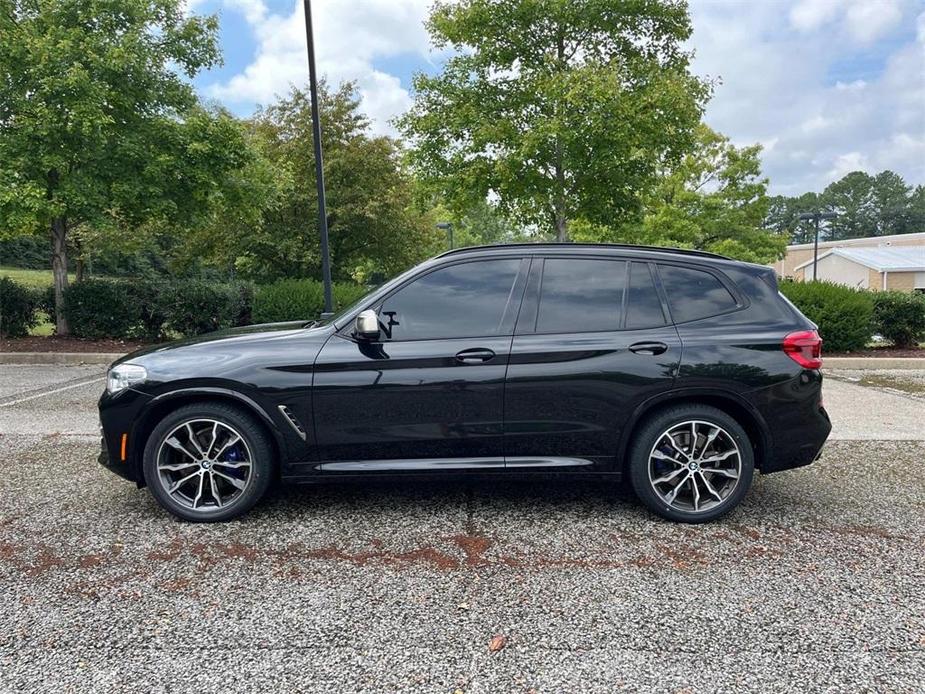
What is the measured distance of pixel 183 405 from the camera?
360 cm

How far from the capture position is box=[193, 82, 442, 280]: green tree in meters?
21.4

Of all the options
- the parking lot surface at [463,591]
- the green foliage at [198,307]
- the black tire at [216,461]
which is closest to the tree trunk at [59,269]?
the green foliage at [198,307]

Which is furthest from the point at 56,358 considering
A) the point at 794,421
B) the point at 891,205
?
the point at 891,205

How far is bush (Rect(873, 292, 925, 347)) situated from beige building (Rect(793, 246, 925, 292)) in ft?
107

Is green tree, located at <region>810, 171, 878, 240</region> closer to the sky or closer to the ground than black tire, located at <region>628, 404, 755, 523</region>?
closer to the sky

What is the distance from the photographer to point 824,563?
122 inches

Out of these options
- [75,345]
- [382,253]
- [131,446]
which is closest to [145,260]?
[382,253]

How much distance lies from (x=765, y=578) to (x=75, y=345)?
11.9m

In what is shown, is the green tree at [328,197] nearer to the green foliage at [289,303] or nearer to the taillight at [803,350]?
the green foliage at [289,303]

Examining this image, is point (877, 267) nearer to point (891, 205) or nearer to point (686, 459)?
point (686, 459)

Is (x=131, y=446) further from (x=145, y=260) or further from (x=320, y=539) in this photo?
(x=145, y=260)

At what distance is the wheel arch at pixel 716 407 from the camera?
3.53m

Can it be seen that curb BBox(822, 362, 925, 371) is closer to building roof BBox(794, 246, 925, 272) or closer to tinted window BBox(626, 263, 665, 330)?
tinted window BBox(626, 263, 665, 330)

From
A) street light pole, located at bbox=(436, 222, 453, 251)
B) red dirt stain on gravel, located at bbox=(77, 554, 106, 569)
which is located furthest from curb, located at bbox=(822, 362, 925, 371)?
red dirt stain on gravel, located at bbox=(77, 554, 106, 569)
